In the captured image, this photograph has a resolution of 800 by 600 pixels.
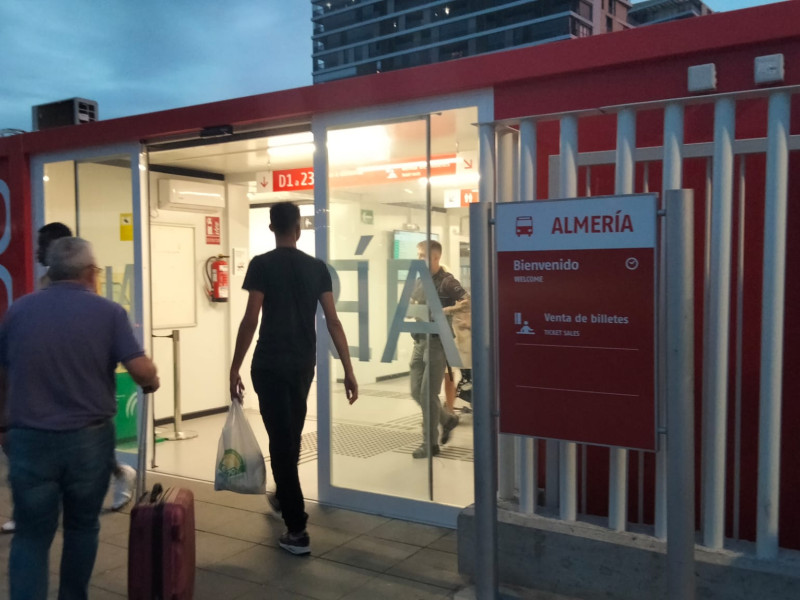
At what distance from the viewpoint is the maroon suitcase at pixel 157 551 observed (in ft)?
10.3

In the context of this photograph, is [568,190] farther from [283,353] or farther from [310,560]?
[310,560]

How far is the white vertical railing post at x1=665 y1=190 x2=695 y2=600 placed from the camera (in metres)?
2.79

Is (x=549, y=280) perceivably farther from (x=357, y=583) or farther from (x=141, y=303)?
(x=141, y=303)

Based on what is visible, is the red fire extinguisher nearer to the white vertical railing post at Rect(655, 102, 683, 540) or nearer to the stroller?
the stroller

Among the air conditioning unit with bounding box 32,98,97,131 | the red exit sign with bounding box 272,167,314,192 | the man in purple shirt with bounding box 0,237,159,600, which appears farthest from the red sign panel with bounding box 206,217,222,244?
the man in purple shirt with bounding box 0,237,159,600

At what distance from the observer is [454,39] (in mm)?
95062

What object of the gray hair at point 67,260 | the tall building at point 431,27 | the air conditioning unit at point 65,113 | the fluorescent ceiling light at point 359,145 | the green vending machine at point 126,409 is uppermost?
the tall building at point 431,27

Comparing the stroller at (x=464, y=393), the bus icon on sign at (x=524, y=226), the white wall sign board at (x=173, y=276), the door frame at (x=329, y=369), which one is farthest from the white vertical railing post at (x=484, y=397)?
the white wall sign board at (x=173, y=276)

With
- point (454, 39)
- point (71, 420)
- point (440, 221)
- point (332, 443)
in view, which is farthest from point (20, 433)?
point (454, 39)

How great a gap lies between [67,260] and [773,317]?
10.0ft

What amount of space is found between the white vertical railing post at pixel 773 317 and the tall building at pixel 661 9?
75415 mm

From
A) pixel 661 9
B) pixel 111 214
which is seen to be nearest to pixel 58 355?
pixel 111 214

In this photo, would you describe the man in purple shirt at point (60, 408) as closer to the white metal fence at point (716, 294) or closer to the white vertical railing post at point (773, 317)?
the white metal fence at point (716, 294)

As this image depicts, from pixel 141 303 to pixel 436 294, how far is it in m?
2.95
